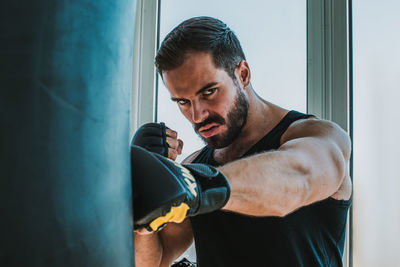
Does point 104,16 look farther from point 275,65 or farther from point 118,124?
point 275,65

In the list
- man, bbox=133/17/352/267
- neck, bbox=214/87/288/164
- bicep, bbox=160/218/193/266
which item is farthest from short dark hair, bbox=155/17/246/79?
bicep, bbox=160/218/193/266

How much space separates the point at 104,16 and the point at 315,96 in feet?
4.13

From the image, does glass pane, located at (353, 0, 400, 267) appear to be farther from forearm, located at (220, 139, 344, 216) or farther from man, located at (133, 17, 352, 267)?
forearm, located at (220, 139, 344, 216)

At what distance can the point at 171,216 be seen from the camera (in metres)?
0.42

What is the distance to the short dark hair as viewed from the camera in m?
1.23

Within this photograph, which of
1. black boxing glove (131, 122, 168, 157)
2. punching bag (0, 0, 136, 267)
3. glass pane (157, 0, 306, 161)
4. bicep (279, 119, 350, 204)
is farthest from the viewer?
glass pane (157, 0, 306, 161)

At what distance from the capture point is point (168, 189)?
40 cm

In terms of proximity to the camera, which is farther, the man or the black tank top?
the black tank top

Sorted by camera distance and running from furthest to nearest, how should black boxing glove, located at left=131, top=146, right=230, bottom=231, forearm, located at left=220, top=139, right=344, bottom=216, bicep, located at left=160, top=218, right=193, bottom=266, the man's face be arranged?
bicep, located at left=160, top=218, right=193, bottom=266, the man's face, forearm, located at left=220, top=139, right=344, bottom=216, black boxing glove, located at left=131, top=146, right=230, bottom=231

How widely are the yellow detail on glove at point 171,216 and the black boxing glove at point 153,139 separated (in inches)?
21.3

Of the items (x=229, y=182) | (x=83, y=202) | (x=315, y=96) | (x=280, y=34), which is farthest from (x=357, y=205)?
(x=83, y=202)

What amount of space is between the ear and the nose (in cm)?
21

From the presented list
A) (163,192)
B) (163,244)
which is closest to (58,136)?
(163,192)

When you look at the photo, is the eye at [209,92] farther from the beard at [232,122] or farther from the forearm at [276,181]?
the forearm at [276,181]
